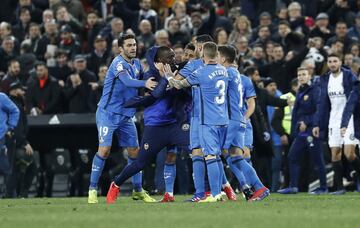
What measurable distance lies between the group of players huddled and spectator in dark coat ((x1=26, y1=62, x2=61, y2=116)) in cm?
752

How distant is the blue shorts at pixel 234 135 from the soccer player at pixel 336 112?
3881 millimetres

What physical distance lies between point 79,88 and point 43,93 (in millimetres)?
851

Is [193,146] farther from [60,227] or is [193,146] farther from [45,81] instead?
[45,81]

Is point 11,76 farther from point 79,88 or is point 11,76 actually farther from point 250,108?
point 250,108

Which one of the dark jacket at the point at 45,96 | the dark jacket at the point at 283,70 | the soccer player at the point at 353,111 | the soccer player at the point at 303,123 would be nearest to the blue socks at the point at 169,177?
the soccer player at the point at 353,111

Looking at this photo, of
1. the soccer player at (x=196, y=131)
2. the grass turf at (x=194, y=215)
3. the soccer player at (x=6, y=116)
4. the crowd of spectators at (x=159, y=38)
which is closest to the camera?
the grass turf at (x=194, y=215)

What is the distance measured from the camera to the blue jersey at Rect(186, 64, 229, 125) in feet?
50.3

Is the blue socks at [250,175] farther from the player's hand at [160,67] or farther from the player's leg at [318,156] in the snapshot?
the player's leg at [318,156]

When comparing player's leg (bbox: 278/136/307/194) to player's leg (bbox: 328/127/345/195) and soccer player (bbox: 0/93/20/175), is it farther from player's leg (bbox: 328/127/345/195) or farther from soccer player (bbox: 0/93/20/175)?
soccer player (bbox: 0/93/20/175)

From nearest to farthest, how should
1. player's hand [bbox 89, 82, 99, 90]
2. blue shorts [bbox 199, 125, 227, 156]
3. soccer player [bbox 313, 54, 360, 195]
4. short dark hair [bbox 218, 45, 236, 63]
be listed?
blue shorts [bbox 199, 125, 227, 156]
short dark hair [bbox 218, 45, 236, 63]
soccer player [bbox 313, 54, 360, 195]
player's hand [bbox 89, 82, 99, 90]

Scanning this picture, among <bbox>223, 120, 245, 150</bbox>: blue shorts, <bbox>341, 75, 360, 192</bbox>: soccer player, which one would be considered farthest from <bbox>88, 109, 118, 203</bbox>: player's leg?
<bbox>341, 75, 360, 192</bbox>: soccer player

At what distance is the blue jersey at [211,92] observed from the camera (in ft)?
50.3

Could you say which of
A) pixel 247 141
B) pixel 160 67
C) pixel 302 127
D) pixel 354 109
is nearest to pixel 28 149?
pixel 302 127

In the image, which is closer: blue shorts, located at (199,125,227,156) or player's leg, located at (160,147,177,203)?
blue shorts, located at (199,125,227,156)
